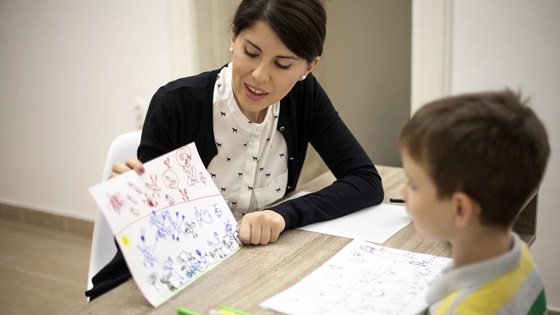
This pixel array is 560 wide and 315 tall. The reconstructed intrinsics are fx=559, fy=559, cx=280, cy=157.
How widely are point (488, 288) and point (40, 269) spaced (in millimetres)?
2574

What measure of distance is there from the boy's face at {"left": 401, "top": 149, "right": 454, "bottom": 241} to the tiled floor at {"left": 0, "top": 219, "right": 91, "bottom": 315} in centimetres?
185

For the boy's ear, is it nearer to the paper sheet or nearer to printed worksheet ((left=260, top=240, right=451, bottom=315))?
printed worksheet ((left=260, top=240, right=451, bottom=315))

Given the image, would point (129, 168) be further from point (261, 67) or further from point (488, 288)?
point (488, 288)

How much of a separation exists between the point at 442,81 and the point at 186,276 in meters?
1.38

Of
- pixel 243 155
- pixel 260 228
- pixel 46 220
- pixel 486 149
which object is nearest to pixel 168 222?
pixel 260 228

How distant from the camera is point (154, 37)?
8.63 ft

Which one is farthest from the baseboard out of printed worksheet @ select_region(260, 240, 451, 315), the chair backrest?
printed worksheet @ select_region(260, 240, 451, 315)

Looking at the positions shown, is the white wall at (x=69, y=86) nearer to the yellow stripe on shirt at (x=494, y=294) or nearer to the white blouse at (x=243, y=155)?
the white blouse at (x=243, y=155)

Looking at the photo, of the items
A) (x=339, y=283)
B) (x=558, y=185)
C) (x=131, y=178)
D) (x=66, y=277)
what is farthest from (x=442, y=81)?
(x=66, y=277)

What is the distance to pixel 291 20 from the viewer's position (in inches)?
49.1

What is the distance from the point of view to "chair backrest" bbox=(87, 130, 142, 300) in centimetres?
146

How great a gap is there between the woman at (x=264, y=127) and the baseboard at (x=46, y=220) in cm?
194

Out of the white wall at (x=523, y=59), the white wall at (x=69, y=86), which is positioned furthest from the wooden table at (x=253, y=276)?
the white wall at (x=69, y=86)

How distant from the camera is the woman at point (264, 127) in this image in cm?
125
